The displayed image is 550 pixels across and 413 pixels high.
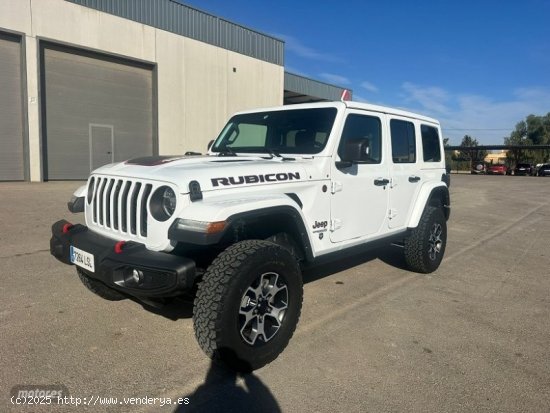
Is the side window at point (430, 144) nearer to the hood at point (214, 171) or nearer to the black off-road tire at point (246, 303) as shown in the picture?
the hood at point (214, 171)

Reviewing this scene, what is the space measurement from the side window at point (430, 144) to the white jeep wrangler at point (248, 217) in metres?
0.59

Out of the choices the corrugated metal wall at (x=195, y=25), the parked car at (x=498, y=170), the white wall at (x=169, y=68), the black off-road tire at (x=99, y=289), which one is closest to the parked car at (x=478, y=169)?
the parked car at (x=498, y=170)

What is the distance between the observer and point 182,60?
18953 mm

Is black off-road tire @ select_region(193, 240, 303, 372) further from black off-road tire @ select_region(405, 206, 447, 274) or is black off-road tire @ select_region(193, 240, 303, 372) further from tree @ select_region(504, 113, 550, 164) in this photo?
tree @ select_region(504, 113, 550, 164)

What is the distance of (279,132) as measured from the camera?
4422 millimetres

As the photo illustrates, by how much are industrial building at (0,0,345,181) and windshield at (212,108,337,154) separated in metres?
13.0

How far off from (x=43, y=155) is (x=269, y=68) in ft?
40.5

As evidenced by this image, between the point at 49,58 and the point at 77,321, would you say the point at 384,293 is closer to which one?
the point at 77,321

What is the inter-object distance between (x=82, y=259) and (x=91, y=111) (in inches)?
601

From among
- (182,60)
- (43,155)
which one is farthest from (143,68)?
(43,155)

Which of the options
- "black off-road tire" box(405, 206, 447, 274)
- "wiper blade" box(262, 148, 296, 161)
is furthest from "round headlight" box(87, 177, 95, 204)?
"black off-road tire" box(405, 206, 447, 274)

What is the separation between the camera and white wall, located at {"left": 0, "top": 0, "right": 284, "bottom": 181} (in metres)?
14.8

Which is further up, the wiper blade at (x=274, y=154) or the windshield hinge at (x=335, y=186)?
the wiper blade at (x=274, y=154)

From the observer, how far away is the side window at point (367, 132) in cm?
412
